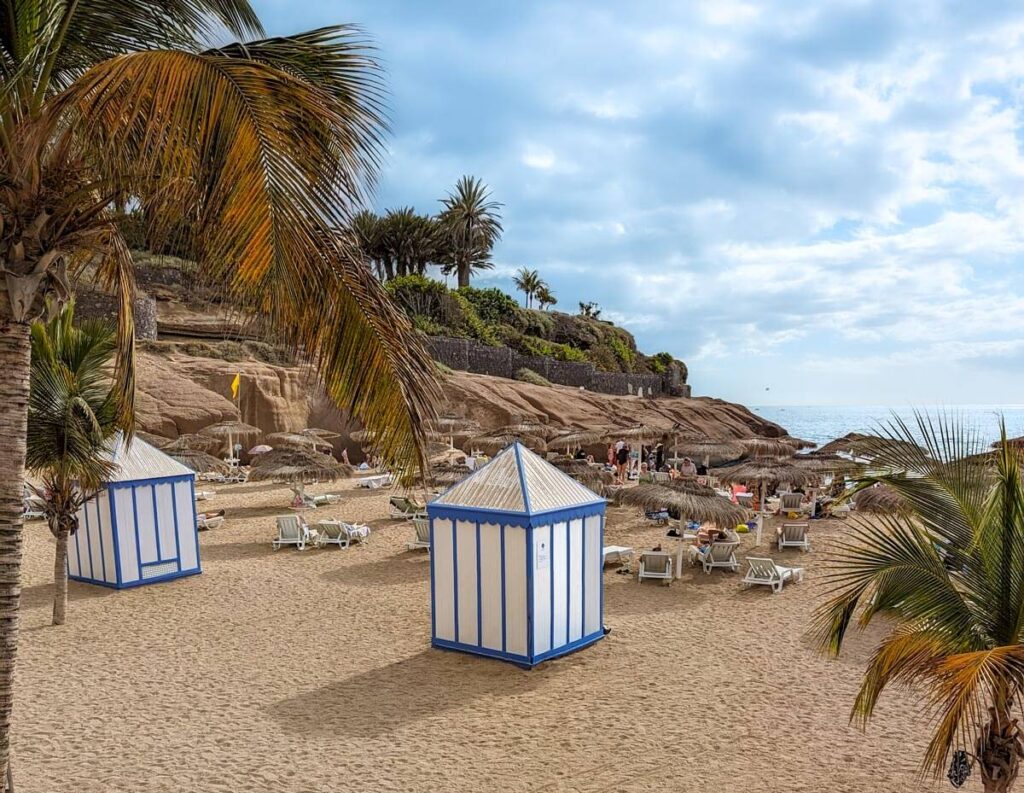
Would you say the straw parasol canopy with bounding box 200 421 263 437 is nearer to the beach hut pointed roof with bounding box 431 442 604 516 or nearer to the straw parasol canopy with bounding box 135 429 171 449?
the straw parasol canopy with bounding box 135 429 171 449

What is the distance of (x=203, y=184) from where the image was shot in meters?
3.75

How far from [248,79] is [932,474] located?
14.2 feet

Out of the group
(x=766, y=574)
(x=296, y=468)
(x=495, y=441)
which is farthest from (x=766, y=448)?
(x=296, y=468)

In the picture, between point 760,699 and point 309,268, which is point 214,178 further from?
point 760,699

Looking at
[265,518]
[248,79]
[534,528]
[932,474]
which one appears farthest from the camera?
[265,518]

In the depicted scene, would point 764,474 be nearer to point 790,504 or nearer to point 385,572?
point 790,504

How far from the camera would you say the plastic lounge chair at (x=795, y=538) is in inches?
556

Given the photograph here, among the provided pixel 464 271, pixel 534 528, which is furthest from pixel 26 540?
pixel 464 271

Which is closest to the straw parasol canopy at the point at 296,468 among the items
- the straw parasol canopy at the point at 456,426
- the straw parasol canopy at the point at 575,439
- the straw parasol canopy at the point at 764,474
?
the straw parasol canopy at the point at 575,439

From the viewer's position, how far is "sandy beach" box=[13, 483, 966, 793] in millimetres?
5668

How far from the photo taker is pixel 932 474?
4418 millimetres

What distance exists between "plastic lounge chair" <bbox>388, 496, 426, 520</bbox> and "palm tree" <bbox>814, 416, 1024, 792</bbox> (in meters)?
12.5

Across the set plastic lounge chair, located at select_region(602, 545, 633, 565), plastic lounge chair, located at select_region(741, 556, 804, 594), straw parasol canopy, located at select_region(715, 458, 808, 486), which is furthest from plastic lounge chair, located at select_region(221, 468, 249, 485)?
plastic lounge chair, located at select_region(741, 556, 804, 594)

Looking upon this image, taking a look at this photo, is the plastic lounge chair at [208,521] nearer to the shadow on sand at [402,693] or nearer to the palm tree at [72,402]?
the palm tree at [72,402]
